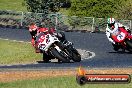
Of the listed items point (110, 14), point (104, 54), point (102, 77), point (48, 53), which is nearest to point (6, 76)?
point (48, 53)

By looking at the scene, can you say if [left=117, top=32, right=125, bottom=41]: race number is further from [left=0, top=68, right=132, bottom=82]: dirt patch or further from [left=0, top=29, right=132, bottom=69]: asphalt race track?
[left=0, top=68, right=132, bottom=82]: dirt patch

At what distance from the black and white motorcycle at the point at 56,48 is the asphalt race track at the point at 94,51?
1.42ft

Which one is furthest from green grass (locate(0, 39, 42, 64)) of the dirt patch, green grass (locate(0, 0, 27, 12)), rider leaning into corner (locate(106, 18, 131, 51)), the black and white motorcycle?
green grass (locate(0, 0, 27, 12))

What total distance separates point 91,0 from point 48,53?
2640 cm

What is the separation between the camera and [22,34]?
3922 centimetres

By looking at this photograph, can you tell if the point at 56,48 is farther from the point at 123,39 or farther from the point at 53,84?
the point at 53,84

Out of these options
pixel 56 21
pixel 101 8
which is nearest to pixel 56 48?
pixel 56 21

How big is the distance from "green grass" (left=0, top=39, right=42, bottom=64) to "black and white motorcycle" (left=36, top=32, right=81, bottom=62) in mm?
2459

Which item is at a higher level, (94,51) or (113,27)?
(113,27)

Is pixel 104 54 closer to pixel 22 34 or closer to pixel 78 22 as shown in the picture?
pixel 22 34

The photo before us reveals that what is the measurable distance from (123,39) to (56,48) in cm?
550

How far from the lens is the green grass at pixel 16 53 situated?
24.5 meters

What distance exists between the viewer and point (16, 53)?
89.4 feet

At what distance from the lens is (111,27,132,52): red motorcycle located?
25156 millimetres
